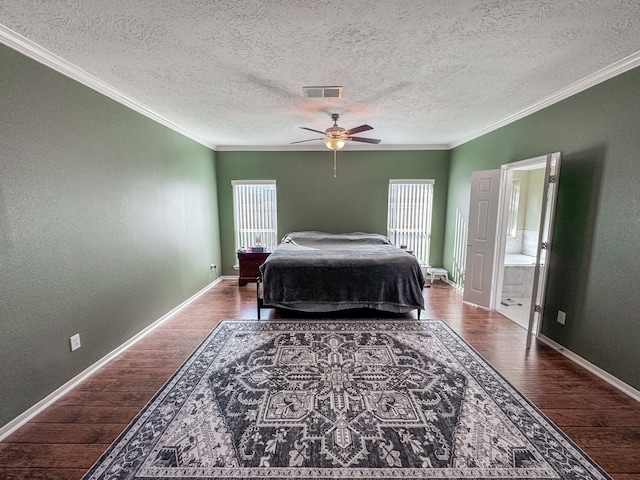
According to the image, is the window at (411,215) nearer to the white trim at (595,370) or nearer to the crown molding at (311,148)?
the crown molding at (311,148)

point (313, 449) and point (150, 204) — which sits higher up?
point (150, 204)

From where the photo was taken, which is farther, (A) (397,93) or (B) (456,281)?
(B) (456,281)

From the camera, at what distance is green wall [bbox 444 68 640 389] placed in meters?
2.14

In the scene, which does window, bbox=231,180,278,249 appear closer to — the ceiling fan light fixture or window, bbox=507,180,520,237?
the ceiling fan light fixture

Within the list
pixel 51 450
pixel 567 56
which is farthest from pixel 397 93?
pixel 51 450

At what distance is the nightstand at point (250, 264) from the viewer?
4.91 meters

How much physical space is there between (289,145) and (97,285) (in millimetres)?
3819

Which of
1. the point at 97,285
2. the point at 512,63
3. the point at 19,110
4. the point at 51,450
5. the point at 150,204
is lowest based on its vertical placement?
the point at 51,450

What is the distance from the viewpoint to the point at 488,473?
1.48m

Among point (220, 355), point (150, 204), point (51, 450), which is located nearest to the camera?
point (51, 450)

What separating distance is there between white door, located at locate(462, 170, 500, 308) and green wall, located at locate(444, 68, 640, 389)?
0.74 meters

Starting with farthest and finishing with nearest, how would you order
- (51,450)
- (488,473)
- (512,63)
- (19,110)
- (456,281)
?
(456,281) → (512,63) → (19,110) → (51,450) → (488,473)

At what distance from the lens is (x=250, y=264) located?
4945 millimetres

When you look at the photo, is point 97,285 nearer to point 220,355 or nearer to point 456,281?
point 220,355
